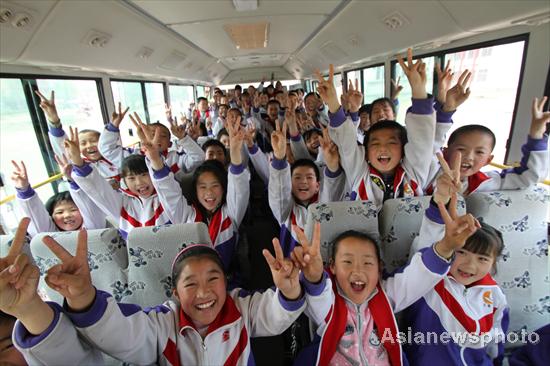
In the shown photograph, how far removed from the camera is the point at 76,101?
15.8 ft

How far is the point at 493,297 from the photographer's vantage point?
→ 1565 mm

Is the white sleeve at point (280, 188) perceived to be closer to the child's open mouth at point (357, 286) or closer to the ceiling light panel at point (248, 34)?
the child's open mouth at point (357, 286)

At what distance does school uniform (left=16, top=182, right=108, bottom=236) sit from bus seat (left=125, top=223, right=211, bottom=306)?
107 cm

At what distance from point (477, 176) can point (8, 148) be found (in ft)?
16.9

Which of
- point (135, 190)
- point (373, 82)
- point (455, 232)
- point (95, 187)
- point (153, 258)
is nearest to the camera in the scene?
point (455, 232)

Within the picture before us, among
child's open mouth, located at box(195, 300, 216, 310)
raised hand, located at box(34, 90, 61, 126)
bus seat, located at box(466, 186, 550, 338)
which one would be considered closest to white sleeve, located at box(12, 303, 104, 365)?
child's open mouth, located at box(195, 300, 216, 310)

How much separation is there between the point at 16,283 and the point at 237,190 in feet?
4.89

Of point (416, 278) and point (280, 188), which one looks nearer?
point (416, 278)

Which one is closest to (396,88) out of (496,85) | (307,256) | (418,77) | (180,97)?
(496,85)

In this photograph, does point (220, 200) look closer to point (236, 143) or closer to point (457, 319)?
point (236, 143)

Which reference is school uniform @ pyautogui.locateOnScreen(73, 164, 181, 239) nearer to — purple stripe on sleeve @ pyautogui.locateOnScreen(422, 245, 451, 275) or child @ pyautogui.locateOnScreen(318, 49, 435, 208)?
child @ pyautogui.locateOnScreen(318, 49, 435, 208)

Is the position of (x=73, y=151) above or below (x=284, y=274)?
above

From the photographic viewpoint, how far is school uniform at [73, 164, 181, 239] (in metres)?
2.25

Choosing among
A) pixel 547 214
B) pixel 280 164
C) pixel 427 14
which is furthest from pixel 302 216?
pixel 427 14
